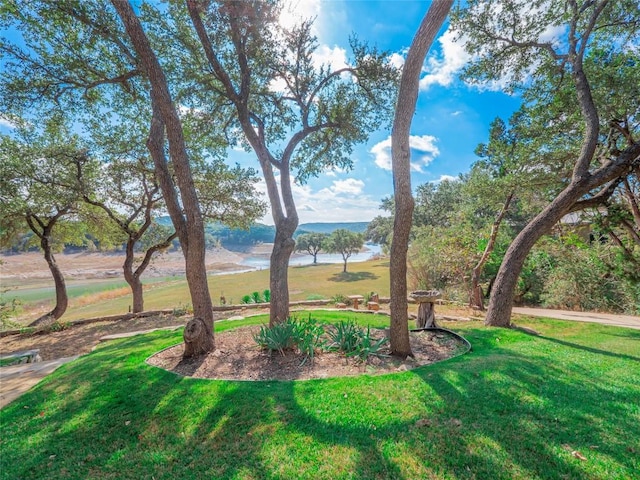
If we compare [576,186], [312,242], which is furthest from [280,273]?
[312,242]

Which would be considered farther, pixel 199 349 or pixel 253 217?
pixel 253 217

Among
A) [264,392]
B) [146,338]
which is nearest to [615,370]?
[264,392]

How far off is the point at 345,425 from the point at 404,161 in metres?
3.21

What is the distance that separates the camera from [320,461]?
6.28 ft

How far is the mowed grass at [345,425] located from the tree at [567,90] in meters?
2.90

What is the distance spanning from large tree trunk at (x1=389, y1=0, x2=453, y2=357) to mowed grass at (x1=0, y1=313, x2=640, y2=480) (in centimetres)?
72

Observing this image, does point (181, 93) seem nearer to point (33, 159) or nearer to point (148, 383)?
point (33, 159)

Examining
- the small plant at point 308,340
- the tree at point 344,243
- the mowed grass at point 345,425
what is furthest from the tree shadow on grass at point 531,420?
the tree at point 344,243

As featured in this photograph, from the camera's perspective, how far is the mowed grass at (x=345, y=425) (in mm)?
1848

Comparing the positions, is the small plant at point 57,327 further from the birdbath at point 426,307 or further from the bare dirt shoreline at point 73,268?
the bare dirt shoreline at point 73,268

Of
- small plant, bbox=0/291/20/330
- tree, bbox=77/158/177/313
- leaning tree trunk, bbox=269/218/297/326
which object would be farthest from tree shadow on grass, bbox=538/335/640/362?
small plant, bbox=0/291/20/330

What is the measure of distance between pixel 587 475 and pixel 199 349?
4.30 meters

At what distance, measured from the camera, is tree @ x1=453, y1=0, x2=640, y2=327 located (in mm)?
5152

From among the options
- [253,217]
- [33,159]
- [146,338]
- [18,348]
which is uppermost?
[33,159]
